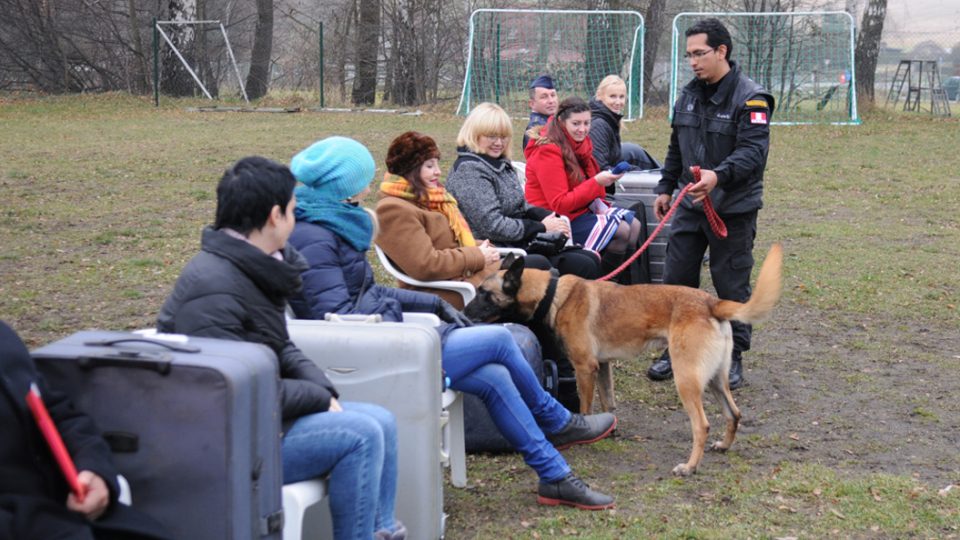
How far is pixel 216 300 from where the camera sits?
2965 mm

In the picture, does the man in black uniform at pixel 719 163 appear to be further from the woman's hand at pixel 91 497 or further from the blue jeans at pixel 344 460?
the woman's hand at pixel 91 497

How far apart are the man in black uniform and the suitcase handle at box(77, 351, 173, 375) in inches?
139

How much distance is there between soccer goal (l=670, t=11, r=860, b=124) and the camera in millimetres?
20797

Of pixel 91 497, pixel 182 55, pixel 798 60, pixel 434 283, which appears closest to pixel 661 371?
pixel 434 283

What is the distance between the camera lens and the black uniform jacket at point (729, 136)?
5.60m

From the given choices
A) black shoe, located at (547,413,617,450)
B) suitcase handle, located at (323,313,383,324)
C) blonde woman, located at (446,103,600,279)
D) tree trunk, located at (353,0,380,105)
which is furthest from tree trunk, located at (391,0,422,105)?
suitcase handle, located at (323,313,383,324)

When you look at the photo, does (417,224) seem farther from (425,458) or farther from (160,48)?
(160,48)

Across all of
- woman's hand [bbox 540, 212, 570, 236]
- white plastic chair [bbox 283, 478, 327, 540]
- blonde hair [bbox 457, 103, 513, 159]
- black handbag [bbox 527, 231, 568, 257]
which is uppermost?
blonde hair [bbox 457, 103, 513, 159]

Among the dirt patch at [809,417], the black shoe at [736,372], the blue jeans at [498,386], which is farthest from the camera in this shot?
the black shoe at [736,372]

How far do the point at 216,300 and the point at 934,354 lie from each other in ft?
16.5

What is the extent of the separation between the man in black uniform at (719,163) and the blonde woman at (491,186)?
62cm

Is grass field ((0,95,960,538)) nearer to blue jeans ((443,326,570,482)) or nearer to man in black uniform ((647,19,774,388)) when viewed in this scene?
blue jeans ((443,326,570,482))

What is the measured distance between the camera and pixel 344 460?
309 centimetres

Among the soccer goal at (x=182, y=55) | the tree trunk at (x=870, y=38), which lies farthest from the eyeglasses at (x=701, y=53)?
the soccer goal at (x=182, y=55)
